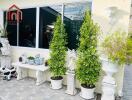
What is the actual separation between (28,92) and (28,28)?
223cm

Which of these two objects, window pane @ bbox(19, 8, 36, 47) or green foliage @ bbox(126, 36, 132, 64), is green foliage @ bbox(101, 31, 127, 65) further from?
window pane @ bbox(19, 8, 36, 47)

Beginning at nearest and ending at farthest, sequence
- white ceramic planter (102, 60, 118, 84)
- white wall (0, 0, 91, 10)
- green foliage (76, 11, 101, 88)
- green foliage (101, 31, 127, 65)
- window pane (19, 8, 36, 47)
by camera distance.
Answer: green foliage (101, 31, 127, 65) → white ceramic planter (102, 60, 118, 84) → green foliage (76, 11, 101, 88) → white wall (0, 0, 91, 10) → window pane (19, 8, 36, 47)

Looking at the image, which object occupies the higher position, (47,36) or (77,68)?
(47,36)

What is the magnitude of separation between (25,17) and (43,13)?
76cm

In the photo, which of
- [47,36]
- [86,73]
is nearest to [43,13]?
[47,36]

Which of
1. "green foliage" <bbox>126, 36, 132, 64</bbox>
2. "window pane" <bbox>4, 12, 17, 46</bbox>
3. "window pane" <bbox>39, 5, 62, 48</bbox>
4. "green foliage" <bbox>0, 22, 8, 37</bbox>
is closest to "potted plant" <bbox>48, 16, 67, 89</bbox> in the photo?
"window pane" <bbox>39, 5, 62, 48</bbox>

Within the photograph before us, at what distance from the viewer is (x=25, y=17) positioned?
567 cm

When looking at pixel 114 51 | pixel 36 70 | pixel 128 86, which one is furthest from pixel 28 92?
pixel 128 86

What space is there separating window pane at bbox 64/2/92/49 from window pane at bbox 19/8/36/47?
4.02 feet

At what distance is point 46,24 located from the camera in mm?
5246

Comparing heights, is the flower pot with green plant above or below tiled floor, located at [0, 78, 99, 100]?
above

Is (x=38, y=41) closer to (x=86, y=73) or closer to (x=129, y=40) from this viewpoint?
(x=86, y=73)

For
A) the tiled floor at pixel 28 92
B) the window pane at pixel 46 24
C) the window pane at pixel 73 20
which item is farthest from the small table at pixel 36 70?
the window pane at pixel 73 20

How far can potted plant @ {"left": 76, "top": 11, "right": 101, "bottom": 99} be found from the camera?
399cm
